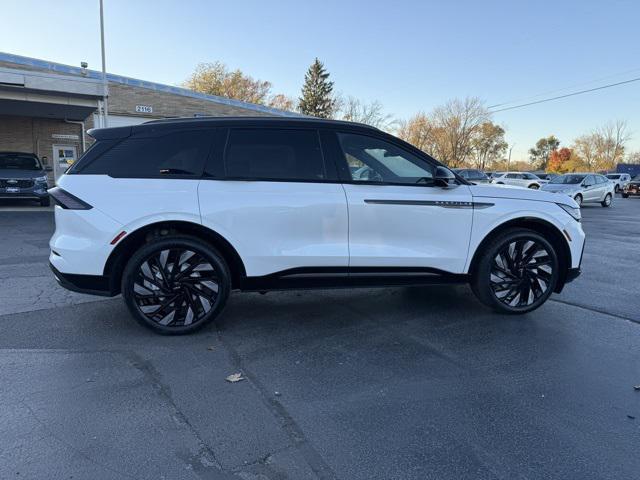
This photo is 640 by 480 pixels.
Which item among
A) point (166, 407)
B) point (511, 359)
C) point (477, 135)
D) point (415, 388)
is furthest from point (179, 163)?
point (477, 135)

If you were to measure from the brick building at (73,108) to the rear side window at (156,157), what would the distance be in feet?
43.5

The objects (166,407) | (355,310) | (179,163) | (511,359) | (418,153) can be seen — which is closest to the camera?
(166,407)

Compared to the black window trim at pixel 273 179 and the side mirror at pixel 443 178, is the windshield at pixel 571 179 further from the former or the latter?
the black window trim at pixel 273 179

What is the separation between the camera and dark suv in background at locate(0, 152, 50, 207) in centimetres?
1345

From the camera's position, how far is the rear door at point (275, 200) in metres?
3.68

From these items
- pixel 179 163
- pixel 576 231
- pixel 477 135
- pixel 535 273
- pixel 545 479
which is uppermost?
pixel 477 135

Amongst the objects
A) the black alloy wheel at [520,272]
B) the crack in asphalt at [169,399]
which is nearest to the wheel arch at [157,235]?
the crack in asphalt at [169,399]

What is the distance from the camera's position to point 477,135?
2525 inches

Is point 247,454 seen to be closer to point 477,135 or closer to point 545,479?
point 545,479

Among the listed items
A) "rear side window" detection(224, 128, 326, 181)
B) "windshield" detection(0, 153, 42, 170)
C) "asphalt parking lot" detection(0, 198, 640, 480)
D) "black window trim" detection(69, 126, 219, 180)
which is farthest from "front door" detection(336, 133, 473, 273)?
"windshield" detection(0, 153, 42, 170)

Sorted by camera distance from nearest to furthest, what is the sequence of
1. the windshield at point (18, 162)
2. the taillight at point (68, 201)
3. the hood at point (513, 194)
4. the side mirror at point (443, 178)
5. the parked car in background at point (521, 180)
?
the taillight at point (68, 201), the side mirror at point (443, 178), the hood at point (513, 194), the windshield at point (18, 162), the parked car in background at point (521, 180)

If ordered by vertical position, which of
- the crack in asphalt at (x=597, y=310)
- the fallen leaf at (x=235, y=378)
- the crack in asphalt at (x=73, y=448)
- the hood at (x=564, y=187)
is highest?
the hood at (x=564, y=187)

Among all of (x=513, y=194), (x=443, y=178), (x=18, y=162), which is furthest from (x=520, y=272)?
(x=18, y=162)

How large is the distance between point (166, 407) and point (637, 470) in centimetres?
270
